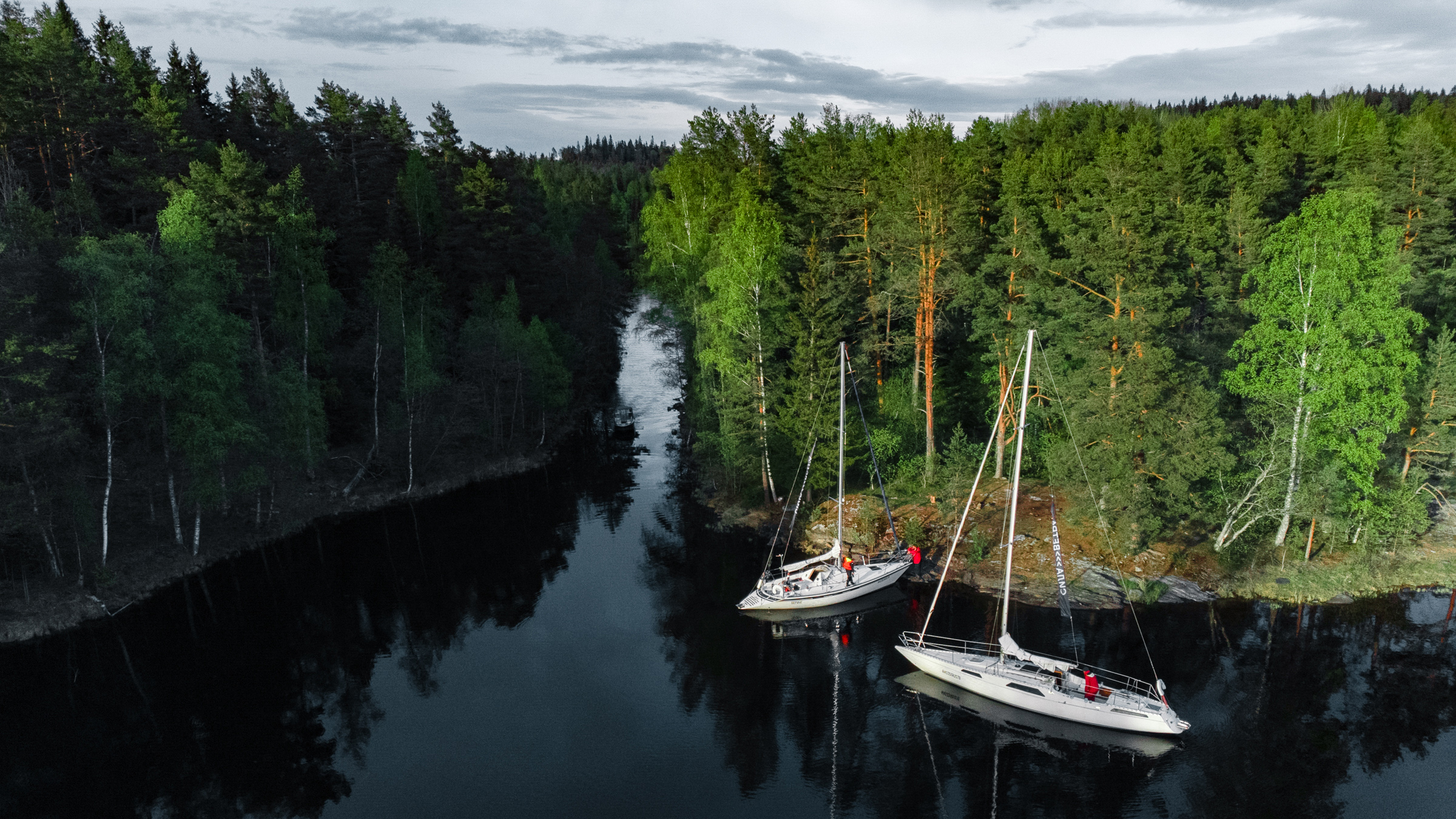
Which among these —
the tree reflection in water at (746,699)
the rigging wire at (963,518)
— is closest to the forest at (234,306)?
the tree reflection in water at (746,699)

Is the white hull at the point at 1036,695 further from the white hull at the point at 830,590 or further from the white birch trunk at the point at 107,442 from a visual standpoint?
the white birch trunk at the point at 107,442

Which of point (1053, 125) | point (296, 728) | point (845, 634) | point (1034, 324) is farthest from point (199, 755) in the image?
point (1053, 125)

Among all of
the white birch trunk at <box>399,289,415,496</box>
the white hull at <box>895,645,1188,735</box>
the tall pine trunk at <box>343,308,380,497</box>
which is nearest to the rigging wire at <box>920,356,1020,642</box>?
the white hull at <box>895,645,1188,735</box>

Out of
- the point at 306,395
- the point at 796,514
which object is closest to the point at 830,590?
the point at 796,514

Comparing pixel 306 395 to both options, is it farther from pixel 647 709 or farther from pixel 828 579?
pixel 828 579

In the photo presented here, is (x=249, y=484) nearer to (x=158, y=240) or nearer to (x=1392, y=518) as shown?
(x=158, y=240)

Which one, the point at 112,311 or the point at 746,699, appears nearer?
the point at 746,699
